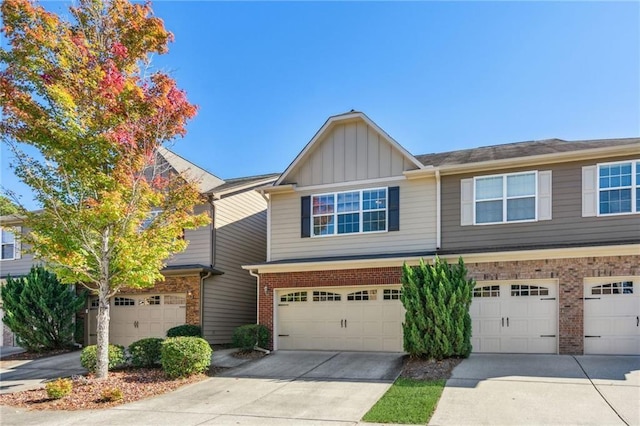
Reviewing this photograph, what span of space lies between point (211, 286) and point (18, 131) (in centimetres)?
821

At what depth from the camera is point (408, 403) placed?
8.95m

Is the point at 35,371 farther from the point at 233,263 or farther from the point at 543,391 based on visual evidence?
the point at 543,391

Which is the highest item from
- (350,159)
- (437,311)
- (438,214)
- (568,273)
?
(350,159)

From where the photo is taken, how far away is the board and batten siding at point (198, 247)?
56.5 ft

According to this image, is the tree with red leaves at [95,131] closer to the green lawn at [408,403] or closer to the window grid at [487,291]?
the green lawn at [408,403]

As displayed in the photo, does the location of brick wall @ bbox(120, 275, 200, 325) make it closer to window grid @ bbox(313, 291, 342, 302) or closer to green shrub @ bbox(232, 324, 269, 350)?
green shrub @ bbox(232, 324, 269, 350)

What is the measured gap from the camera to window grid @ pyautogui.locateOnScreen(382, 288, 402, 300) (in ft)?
47.8

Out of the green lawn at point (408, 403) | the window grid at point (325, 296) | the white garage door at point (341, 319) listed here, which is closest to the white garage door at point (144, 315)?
the white garage door at point (341, 319)

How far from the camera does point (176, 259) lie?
1756 cm

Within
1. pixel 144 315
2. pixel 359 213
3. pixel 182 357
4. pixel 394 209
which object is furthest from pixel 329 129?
pixel 144 315

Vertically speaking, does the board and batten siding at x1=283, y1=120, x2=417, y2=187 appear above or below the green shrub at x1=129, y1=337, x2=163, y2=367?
above

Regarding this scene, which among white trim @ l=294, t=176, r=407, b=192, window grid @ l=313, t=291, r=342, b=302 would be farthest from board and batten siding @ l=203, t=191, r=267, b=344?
window grid @ l=313, t=291, r=342, b=302

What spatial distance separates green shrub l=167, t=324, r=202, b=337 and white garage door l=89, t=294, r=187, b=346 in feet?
4.56

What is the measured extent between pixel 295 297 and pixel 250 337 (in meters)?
1.95
